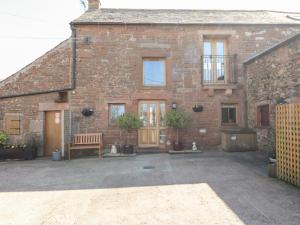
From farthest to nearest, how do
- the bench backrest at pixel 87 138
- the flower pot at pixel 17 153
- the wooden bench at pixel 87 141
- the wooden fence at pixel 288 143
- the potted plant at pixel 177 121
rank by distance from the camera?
the bench backrest at pixel 87 138 → the potted plant at pixel 177 121 → the wooden bench at pixel 87 141 → the flower pot at pixel 17 153 → the wooden fence at pixel 288 143

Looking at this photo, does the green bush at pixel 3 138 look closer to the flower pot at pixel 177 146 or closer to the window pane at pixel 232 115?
the flower pot at pixel 177 146

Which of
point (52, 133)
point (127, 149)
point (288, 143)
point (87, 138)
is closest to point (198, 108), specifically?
point (127, 149)

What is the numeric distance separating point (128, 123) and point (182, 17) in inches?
237

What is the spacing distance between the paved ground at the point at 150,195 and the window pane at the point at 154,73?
4509 mm

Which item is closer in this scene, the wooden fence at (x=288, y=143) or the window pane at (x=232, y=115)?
the wooden fence at (x=288, y=143)

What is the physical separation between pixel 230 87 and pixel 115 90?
17.4ft

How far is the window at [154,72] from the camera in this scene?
10.9 m

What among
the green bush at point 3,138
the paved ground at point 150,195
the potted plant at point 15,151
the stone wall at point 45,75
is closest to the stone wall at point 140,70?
the stone wall at point 45,75

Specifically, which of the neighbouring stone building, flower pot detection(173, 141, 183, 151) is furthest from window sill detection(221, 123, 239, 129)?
flower pot detection(173, 141, 183, 151)

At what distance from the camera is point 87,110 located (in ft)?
34.1

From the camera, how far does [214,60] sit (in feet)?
36.2

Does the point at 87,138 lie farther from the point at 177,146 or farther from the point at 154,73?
the point at 154,73

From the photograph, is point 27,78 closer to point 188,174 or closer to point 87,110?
point 87,110

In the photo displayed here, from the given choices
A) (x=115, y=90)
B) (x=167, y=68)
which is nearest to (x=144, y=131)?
(x=115, y=90)
